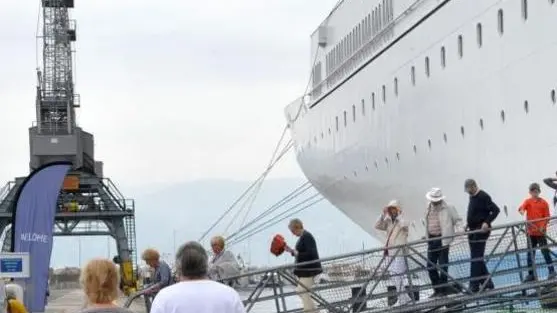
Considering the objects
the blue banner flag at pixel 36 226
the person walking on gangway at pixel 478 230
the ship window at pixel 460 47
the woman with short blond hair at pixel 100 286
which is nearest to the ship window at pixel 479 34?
the ship window at pixel 460 47

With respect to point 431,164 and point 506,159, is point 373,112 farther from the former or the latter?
point 506,159

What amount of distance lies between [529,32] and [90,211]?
113ft

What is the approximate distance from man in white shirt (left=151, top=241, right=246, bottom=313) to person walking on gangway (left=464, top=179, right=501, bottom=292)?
23.5 feet

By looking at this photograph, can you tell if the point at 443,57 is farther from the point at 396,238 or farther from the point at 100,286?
the point at 100,286

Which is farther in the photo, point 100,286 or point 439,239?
point 439,239

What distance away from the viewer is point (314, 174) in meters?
47.5

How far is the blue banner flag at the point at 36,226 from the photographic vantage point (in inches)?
669

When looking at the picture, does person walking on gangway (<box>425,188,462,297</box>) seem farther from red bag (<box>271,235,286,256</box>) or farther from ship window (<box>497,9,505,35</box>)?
ship window (<box>497,9,505,35</box>)

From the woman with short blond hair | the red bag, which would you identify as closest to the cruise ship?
the red bag

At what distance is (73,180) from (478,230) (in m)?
38.7

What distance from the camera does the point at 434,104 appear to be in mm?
26500

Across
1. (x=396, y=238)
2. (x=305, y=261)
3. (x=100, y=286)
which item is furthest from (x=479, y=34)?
(x=100, y=286)

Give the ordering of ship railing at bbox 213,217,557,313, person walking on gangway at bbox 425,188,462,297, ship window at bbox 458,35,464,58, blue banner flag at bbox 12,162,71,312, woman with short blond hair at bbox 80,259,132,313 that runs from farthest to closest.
Result: ship window at bbox 458,35,464,58 < blue banner flag at bbox 12,162,71,312 < person walking on gangway at bbox 425,188,462,297 < ship railing at bbox 213,217,557,313 < woman with short blond hair at bbox 80,259,132,313

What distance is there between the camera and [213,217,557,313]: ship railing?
43.3 feet
